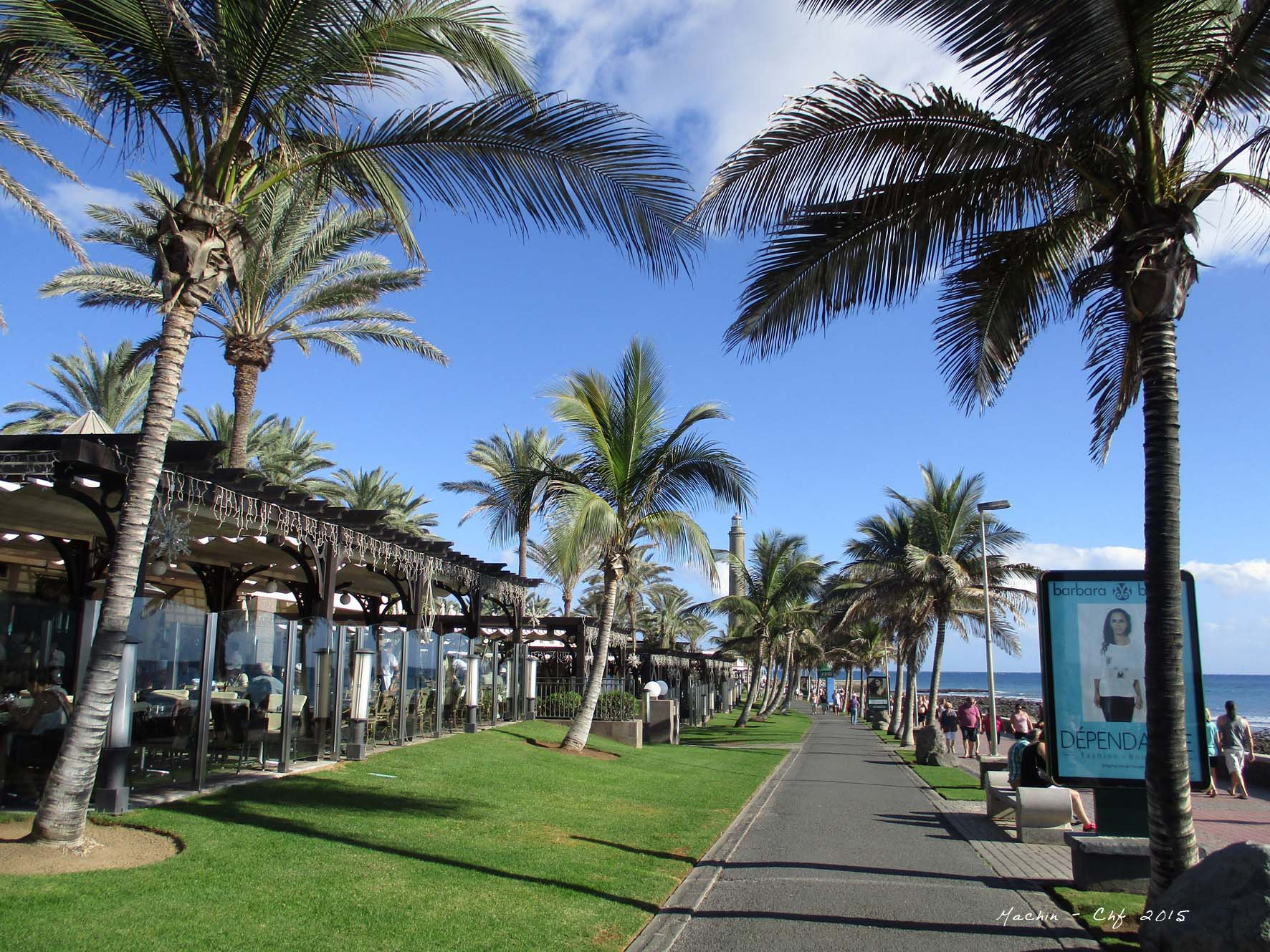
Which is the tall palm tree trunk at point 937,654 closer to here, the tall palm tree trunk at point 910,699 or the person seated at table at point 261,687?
the tall palm tree trunk at point 910,699

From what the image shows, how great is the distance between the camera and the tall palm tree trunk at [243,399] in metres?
16.5

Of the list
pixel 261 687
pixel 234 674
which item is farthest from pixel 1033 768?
pixel 234 674

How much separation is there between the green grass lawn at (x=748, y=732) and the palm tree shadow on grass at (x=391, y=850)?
21.4 meters

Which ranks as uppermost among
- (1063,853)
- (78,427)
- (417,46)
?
(417,46)

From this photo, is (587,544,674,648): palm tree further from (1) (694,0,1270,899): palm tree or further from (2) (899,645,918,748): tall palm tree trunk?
(1) (694,0,1270,899): palm tree

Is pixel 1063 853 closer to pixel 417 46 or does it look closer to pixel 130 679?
pixel 130 679

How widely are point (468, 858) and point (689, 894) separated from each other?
1.95 meters

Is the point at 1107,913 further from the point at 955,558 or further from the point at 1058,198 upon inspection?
the point at 955,558

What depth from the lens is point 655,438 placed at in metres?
19.3

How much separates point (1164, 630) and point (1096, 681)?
3.66 meters

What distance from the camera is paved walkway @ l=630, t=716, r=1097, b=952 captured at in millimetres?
6469

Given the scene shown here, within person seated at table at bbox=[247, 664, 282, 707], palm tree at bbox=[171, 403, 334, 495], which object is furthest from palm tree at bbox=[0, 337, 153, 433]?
person seated at table at bbox=[247, 664, 282, 707]

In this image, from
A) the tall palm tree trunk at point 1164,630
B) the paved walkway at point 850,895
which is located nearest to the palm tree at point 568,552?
the paved walkway at point 850,895

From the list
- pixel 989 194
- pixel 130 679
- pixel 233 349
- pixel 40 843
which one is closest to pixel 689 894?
pixel 40 843
